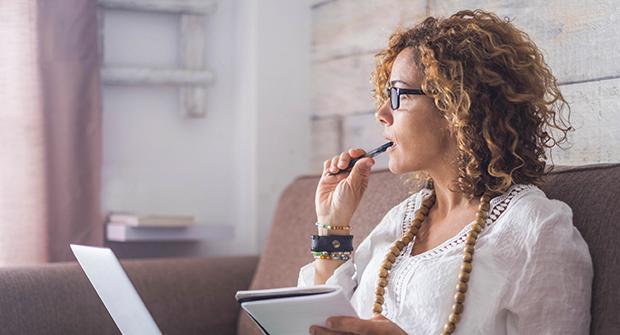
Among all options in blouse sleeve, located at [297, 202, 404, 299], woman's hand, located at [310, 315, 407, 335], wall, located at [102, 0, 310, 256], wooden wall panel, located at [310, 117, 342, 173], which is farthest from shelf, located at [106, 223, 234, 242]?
woman's hand, located at [310, 315, 407, 335]

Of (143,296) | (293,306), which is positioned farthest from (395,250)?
(143,296)

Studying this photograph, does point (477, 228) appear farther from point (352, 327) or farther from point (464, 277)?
point (352, 327)

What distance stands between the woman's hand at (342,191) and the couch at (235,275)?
0.17 meters

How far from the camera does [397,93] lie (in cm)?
169

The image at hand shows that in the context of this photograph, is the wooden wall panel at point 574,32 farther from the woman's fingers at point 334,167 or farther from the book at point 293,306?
the book at point 293,306

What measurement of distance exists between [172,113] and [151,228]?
43cm

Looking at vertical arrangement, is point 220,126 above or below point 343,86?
below

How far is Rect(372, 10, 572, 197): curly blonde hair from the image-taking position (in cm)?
160

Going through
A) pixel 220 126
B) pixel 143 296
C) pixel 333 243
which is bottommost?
pixel 143 296

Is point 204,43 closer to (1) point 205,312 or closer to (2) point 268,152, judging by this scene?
(2) point 268,152

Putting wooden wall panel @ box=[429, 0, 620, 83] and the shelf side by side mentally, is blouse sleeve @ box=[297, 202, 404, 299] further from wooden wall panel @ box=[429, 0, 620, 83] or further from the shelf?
the shelf

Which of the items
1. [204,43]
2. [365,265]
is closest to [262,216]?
[204,43]

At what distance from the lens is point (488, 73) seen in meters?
1.60

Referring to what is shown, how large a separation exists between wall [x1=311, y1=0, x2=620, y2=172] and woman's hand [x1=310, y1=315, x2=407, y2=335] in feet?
2.18
